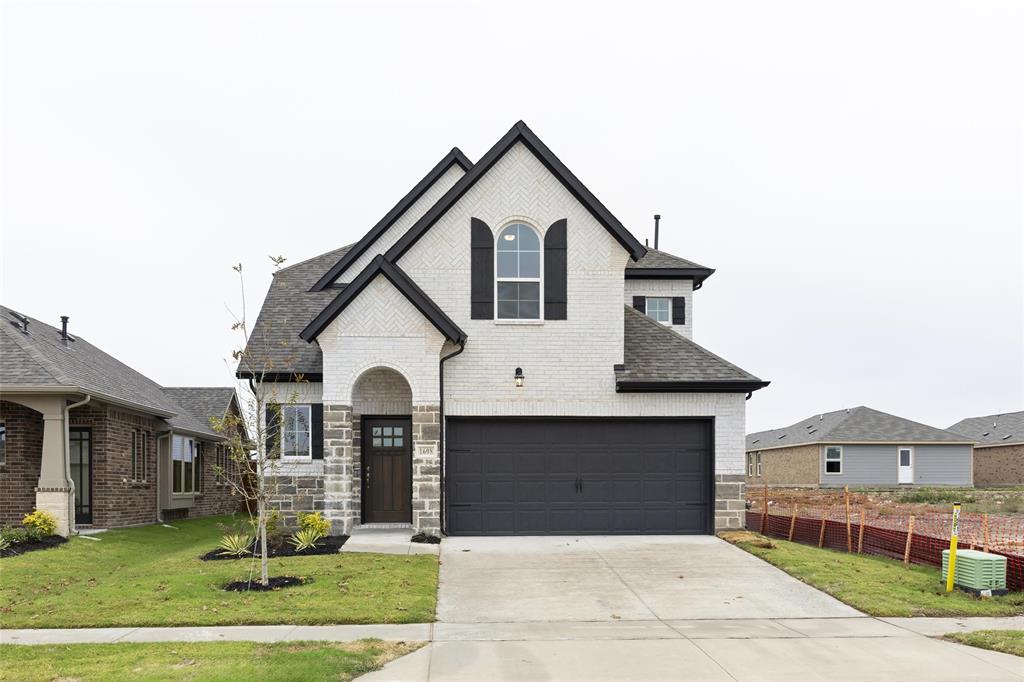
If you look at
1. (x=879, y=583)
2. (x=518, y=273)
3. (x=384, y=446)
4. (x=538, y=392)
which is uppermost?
(x=518, y=273)

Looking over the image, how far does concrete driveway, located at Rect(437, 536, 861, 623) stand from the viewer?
423 inches

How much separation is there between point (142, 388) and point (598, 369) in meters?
14.5

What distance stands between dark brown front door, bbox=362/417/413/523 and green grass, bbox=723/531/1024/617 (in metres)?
7.03

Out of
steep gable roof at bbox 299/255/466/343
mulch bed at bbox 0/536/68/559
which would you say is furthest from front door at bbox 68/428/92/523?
steep gable roof at bbox 299/255/466/343

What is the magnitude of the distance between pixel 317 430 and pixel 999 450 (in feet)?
159

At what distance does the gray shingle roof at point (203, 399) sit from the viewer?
3179 centimetres

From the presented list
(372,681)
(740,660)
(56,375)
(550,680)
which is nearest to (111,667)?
(372,681)

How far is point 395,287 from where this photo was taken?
54.1ft

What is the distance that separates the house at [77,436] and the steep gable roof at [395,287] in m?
5.22

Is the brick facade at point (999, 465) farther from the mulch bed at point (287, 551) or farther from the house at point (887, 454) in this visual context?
the mulch bed at point (287, 551)

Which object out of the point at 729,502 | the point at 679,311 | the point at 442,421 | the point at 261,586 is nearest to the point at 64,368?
the point at 442,421

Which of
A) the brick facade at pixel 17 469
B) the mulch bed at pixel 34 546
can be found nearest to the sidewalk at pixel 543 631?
the mulch bed at pixel 34 546

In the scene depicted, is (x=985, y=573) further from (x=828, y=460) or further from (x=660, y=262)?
(x=828, y=460)

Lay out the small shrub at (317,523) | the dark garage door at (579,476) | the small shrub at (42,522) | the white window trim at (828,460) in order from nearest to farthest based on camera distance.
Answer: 1. the small shrub at (317,523)
2. the small shrub at (42,522)
3. the dark garage door at (579,476)
4. the white window trim at (828,460)
